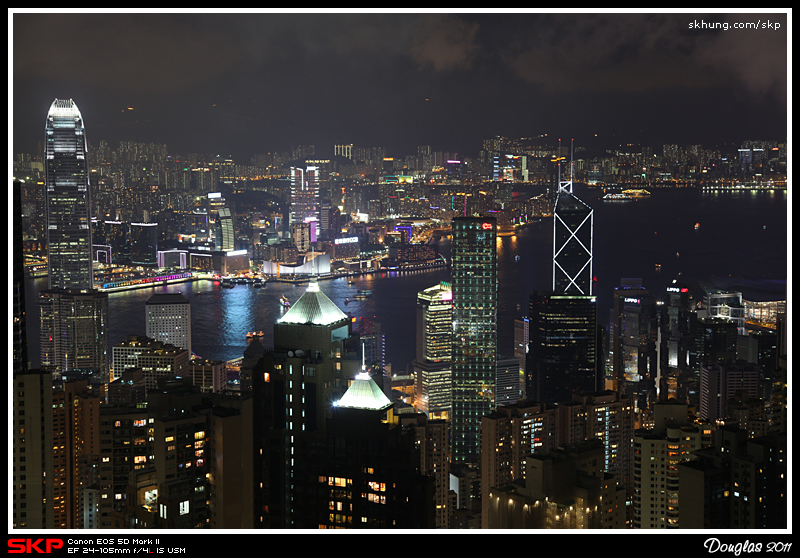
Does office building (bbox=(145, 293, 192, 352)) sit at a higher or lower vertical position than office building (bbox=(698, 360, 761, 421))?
higher

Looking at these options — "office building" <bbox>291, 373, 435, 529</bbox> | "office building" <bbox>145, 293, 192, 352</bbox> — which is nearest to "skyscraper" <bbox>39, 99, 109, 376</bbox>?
"office building" <bbox>145, 293, 192, 352</bbox>

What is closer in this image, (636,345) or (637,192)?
(637,192)

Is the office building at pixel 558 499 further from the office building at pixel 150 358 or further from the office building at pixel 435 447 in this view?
the office building at pixel 150 358

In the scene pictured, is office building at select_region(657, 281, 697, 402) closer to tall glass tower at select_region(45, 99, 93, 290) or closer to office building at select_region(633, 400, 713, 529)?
office building at select_region(633, 400, 713, 529)

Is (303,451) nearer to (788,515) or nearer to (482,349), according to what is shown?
(788,515)

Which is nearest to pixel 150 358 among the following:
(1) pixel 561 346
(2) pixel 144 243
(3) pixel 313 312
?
(2) pixel 144 243

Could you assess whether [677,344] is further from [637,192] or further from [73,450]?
[73,450]
